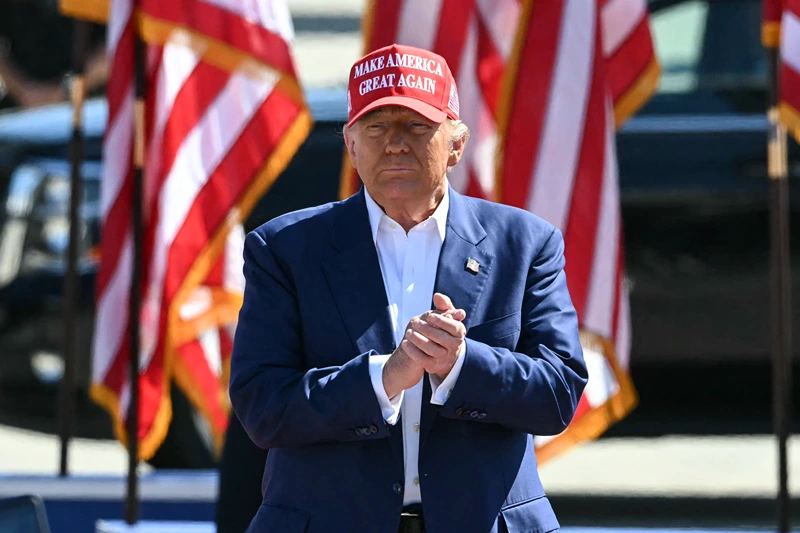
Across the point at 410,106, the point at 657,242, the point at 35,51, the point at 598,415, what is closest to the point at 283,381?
the point at 410,106

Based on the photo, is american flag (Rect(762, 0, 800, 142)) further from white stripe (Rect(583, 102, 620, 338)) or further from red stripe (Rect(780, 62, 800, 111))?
white stripe (Rect(583, 102, 620, 338))

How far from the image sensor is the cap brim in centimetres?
230

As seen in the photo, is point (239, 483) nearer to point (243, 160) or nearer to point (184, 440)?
point (243, 160)

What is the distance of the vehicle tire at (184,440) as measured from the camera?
16.5 ft

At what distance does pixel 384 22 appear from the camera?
3.86 meters

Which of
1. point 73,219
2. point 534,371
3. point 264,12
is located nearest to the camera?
point 534,371

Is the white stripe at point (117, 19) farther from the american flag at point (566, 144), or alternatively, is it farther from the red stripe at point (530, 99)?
the red stripe at point (530, 99)

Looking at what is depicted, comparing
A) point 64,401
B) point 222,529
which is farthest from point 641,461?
point 222,529

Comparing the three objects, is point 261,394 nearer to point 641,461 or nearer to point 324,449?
point 324,449

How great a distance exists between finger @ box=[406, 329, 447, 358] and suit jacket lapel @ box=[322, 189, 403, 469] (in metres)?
0.18

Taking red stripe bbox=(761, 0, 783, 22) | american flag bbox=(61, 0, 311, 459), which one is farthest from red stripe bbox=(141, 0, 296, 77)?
red stripe bbox=(761, 0, 783, 22)

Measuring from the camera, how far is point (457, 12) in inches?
153

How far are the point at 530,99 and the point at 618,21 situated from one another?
0.41 meters

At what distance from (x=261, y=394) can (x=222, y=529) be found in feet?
2.20
